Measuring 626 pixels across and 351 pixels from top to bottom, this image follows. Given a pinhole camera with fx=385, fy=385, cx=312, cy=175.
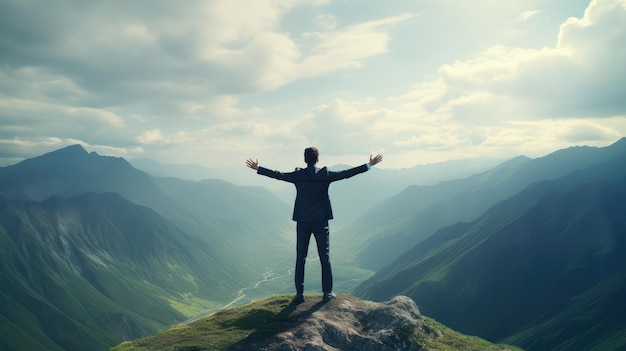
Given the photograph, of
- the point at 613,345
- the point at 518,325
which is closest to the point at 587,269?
the point at 518,325

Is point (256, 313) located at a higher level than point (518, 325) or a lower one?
higher

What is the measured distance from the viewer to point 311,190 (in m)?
18.3

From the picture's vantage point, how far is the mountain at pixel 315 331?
14859mm

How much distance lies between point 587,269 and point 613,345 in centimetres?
7865

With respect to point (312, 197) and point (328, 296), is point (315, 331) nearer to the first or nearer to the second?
point (328, 296)

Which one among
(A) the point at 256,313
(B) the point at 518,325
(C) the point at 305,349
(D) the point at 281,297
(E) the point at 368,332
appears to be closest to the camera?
(C) the point at 305,349

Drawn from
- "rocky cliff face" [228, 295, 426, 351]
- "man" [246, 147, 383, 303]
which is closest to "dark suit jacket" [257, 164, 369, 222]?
"man" [246, 147, 383, 303]

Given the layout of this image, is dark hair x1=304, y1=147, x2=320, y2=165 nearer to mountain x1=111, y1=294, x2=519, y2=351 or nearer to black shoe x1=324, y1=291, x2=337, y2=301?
black shoe x1=324, y1=291, x2=337, y2=301

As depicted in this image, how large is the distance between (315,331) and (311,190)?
6240mm

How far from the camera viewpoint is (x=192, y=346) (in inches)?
588

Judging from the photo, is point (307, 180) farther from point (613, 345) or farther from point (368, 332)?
point (613, 345)

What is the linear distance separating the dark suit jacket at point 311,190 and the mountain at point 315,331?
4309 millimetres

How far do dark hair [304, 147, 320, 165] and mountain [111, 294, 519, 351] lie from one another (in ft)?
22.4

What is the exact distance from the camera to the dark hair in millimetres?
18328
